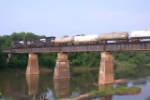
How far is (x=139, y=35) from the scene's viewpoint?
3225cm

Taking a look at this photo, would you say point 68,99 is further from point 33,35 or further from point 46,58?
point 33,35

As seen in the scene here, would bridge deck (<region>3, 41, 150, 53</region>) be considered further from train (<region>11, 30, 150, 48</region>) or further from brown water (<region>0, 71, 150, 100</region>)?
brown water (<region>0, 71, 150, 100</region>)

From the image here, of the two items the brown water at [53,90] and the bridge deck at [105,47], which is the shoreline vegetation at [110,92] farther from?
the bridge deck at [105,47]

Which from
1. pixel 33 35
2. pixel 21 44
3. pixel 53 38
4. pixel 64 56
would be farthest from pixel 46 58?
pixel 33 35

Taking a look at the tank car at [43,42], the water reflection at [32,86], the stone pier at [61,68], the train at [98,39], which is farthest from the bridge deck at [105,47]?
the water reflection at [32,86]

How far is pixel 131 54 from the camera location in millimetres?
91688

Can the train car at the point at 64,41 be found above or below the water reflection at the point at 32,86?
above

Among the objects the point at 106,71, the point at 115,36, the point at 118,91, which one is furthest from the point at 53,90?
the point at 115,36

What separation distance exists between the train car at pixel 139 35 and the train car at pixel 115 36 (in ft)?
3.73

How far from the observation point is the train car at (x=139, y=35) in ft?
103

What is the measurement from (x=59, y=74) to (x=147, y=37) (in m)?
19.8

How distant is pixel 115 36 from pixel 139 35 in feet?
13.8

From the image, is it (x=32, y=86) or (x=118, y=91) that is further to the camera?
(x=32, y=86)

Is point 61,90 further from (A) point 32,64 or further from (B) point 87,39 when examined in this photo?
(A) point 32,64
